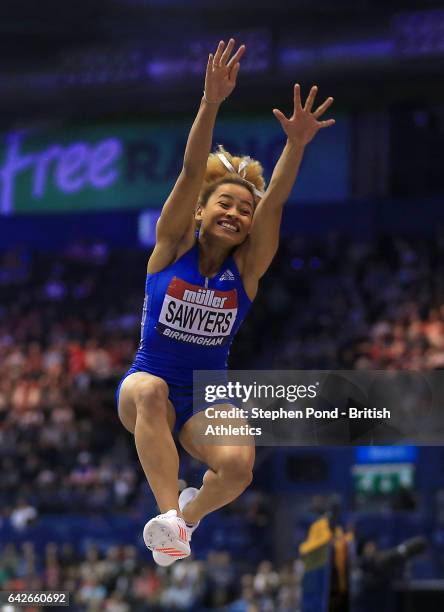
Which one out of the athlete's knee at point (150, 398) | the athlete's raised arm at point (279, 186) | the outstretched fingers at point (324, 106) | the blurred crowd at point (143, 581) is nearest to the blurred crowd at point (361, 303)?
the blurred crowd at point (143, 581)

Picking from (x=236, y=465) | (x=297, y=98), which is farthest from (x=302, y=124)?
(x=236, y=465)

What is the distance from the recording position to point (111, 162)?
22328 mm

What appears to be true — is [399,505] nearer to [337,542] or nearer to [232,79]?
[337,542]

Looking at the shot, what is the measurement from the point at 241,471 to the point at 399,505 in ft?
29.9

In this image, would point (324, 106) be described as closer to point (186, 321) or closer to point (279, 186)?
point (279, 186)

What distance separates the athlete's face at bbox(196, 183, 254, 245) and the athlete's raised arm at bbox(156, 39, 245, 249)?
17 cm

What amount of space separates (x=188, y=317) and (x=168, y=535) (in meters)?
1.28

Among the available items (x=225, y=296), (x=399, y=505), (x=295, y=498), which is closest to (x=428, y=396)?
(x=225, y=296)

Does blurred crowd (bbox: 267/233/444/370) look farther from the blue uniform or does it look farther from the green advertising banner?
the blue uniform

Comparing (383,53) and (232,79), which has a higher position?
(383,53)

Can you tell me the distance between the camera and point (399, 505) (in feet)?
49.6

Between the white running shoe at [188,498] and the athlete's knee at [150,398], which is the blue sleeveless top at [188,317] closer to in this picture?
the athlete's knee at [150,398]

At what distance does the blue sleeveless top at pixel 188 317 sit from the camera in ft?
21.6

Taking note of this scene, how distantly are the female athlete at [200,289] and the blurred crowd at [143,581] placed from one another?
696 centimetres
